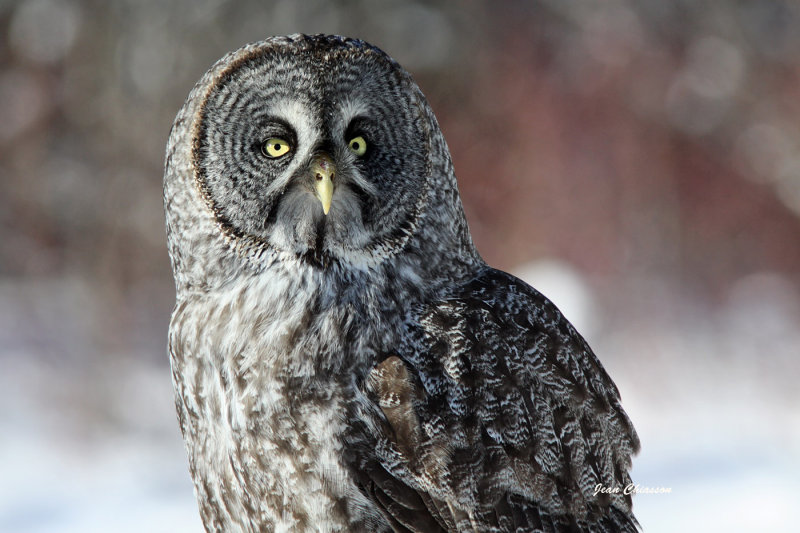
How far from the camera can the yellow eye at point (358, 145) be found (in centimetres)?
188

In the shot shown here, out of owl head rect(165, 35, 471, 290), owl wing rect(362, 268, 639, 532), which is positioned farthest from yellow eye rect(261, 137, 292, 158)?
owl wing rect(362, 268, 639, 532)

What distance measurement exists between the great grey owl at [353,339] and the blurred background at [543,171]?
3.90 meters

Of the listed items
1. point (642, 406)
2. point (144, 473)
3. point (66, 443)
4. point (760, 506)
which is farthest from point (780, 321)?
point (66, 443)

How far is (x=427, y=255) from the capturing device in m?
2.01

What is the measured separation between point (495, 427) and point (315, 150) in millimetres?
724

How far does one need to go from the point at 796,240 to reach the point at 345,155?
5.14 meters

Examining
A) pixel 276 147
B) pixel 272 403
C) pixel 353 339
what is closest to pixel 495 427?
pixel 353 339

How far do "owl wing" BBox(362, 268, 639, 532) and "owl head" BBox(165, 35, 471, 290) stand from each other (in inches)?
9.8

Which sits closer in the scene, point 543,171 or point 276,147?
point 276,147

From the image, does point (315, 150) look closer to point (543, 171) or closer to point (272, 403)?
point (272, 403)

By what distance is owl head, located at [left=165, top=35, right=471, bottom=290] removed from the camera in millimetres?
1846

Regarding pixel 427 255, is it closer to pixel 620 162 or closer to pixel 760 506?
pixel 760 506

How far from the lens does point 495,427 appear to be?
1.81 metres

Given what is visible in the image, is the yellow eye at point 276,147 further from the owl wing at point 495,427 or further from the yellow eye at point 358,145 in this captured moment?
the owl wing at point 495,427
